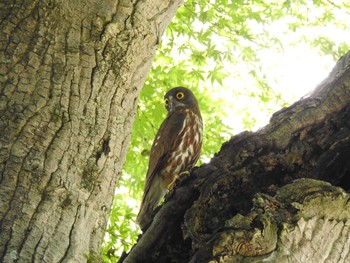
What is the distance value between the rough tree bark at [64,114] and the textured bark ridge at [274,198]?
0.92 feet

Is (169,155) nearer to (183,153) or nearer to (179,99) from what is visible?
(183,153)

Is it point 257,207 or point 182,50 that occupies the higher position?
point 182,50

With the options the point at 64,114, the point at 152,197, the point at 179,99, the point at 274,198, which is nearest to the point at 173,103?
the point at 179,99

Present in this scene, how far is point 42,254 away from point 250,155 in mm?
859

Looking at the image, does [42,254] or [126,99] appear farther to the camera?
[126,99]

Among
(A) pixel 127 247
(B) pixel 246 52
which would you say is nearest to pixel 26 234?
(A) pixel 127 247

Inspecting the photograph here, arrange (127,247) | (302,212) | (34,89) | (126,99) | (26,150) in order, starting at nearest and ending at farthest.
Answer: (302,212) → (26,150) → (34,89) → (126,99) → (127,247)

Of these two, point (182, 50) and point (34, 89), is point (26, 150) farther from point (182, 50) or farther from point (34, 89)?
point (182, 50)

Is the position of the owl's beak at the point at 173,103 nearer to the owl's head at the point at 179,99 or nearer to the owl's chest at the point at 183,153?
the owl's head at the point at 179,99

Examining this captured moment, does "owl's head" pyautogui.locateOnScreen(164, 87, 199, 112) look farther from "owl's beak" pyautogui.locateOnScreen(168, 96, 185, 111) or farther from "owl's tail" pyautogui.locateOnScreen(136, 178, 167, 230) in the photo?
"owl's tail" pyautogui.locateOnScreen(136, 178, 167, 230)

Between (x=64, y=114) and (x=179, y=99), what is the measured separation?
3467 millimetres

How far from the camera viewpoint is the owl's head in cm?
532

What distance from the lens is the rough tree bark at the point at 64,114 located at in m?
1.69

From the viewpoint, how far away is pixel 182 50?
5.95 metres
